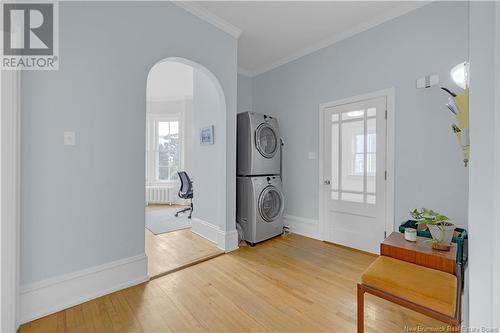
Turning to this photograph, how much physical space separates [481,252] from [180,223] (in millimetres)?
4154

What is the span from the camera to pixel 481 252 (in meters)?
0.71

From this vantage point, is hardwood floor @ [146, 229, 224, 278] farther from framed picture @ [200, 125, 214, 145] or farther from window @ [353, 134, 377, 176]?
window @ [353, 134, 377, 176]

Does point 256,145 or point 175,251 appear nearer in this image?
point 175,251

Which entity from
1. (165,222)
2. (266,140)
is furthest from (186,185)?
(266,140)

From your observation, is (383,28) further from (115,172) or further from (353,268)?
(115,172)

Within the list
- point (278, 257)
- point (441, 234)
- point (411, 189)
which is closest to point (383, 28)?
point (411, 189)

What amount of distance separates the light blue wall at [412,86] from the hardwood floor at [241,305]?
3.67ft

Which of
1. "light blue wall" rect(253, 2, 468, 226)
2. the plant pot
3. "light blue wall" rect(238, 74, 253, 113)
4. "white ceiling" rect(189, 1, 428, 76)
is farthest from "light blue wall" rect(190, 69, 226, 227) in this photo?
the plant pot

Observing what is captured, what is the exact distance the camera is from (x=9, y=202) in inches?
57.2

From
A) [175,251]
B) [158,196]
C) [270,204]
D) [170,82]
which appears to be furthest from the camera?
[158,196]

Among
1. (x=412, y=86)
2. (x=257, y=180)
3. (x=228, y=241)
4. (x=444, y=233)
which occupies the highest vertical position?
(x=412, y=86)

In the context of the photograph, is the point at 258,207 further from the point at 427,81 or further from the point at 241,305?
the point at 427,81

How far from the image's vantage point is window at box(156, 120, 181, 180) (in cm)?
666

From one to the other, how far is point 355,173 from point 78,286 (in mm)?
3174
